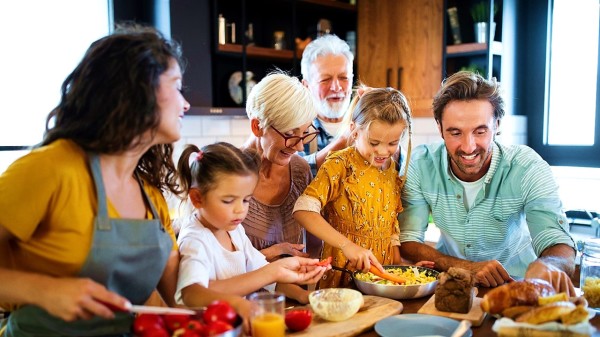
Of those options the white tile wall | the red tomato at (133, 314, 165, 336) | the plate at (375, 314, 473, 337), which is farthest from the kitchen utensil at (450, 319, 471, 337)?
the white tile wall

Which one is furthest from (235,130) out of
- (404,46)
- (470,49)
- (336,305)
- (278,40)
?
(336,305)

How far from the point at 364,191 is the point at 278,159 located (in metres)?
0.38

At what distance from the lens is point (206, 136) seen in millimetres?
3729

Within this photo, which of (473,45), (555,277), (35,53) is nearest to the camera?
(555,277)

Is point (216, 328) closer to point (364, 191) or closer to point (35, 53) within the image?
point (364, 191)

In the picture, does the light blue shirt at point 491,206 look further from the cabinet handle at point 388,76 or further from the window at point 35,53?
the window at point 35,53

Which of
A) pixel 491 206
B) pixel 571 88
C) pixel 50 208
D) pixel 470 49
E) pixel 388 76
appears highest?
pixel 470 49

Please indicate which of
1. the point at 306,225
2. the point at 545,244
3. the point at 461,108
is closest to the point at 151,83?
the point at 306,225

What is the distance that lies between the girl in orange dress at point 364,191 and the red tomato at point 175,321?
780 mm

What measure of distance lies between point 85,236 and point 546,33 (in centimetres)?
376

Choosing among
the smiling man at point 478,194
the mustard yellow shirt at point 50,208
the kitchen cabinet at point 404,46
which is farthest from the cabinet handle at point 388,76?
the mustard yellow shirt at point 50,208

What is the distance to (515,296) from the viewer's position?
1343 mm

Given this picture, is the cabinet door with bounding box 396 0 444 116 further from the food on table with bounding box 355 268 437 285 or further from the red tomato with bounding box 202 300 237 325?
the red tomato with bounding box 202 300 237 325

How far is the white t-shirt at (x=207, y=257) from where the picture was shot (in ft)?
4.91
